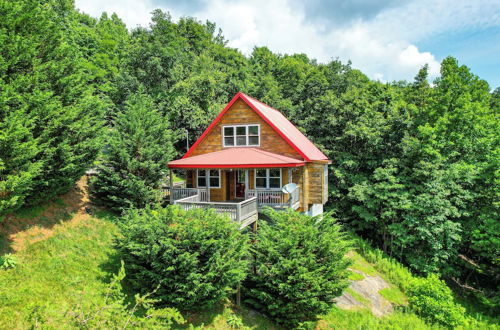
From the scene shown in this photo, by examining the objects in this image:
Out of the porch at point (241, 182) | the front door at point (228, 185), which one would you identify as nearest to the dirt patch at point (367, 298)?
the porch at point (241, 182)

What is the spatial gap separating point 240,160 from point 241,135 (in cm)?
343

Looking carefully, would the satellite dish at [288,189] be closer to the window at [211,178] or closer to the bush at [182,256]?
the bush at [182,256]

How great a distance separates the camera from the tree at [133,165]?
14891 millimetres

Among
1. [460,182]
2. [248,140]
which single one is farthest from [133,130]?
[460,182]

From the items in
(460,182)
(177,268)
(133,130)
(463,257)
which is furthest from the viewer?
(463,257)

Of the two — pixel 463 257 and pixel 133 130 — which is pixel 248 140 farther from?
pixel 463 257

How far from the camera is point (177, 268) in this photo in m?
9.11

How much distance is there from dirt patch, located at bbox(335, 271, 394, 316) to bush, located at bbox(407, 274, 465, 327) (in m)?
1.46

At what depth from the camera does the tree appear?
14.9 meters

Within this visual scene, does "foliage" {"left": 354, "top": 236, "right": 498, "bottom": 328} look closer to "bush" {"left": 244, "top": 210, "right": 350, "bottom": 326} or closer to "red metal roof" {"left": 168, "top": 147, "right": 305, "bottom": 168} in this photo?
"bush" {"left": 244, "top": 210, "right": 350, "bottom": 326}

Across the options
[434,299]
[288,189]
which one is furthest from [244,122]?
[434,299]

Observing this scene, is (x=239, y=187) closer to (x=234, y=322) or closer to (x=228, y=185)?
(x=228, y=185)

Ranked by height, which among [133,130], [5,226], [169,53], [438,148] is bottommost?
[5,226]

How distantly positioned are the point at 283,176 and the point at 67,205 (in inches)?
460
